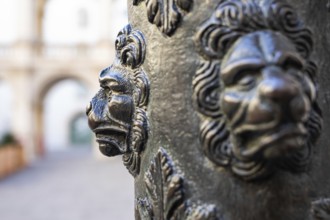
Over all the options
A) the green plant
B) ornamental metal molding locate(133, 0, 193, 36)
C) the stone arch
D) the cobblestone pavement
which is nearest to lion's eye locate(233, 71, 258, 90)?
ornamental metal molding locate(133, 0, 193, 36)

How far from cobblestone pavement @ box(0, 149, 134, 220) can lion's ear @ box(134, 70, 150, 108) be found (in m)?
5.31

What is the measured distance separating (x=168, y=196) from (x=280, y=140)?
0.20 meters

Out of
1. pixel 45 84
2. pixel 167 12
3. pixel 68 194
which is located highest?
pixel 45 84

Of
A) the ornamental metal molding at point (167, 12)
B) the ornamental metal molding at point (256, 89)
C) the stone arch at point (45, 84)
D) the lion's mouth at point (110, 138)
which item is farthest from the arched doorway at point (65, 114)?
the ornamental metal molding at point (256, 89)

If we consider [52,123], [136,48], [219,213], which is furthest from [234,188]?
[52,123]

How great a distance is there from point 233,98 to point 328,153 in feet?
0.69

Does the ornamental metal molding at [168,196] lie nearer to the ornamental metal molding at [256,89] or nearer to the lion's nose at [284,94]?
the ornamental metal molding at [256,89]

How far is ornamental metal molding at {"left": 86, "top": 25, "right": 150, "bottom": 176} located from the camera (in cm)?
69

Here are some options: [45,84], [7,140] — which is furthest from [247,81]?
[45,84]

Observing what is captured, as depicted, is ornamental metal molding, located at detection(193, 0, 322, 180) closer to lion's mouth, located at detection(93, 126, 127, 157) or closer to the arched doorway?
lion's mouth, located at detection(93, 126, 127, 157)

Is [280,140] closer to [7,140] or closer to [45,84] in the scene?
[7,140]

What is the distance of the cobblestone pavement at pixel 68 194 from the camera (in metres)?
6.54

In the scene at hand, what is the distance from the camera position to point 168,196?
61 centimetres

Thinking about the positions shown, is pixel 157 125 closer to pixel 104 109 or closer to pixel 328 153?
pixel 104 109
